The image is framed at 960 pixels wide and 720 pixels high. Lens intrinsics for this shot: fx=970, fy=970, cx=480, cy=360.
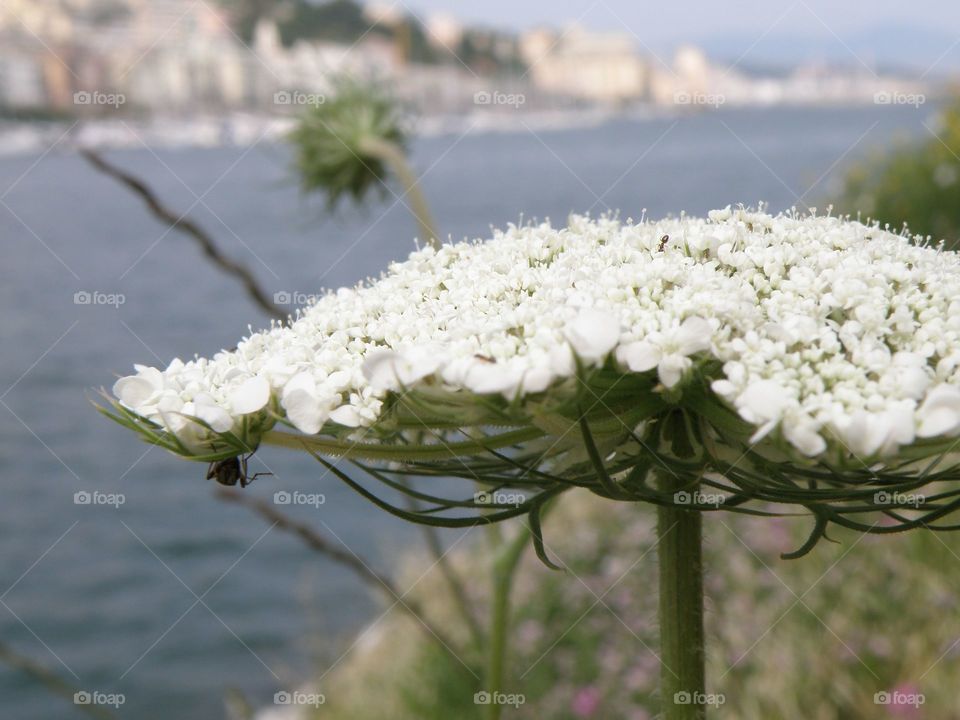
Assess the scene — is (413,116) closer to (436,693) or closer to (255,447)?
(436,693)

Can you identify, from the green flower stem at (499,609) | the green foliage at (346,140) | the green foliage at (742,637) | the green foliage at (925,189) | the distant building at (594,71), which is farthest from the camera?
the distant building at (594,71)

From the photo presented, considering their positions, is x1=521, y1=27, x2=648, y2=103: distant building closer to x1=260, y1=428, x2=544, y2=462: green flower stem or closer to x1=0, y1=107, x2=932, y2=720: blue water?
x1=0, y1=107, x2=932, y2=720: blue water

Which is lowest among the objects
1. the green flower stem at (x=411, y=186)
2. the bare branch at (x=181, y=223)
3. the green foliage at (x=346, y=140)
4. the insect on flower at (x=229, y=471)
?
the insect on flower at (x=229, y=471)

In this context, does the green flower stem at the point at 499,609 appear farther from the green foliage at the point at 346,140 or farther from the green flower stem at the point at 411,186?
the green foliage at the point at 346,140

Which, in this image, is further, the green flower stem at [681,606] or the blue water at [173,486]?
the blue water at [173,486]

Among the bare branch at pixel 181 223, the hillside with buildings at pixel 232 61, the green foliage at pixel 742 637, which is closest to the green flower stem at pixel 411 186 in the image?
the bare branch at pixel 181 223

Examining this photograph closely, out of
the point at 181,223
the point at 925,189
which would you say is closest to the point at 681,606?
the point at 181,223

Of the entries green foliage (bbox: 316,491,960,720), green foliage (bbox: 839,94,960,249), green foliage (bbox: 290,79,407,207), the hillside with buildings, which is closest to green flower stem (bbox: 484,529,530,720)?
green foliage (bbox: 316,491,960,720)
